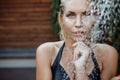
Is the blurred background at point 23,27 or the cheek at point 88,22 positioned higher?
the cheek at point 88,22

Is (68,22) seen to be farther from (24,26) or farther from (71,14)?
(24,26)

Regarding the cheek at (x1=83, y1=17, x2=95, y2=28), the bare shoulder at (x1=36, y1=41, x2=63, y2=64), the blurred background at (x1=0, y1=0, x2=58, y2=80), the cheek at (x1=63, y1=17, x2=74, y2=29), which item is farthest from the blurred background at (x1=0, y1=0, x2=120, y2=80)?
the cheek at (x1=83, y1=17, x2=95, y2=28)

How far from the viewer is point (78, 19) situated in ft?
6.04

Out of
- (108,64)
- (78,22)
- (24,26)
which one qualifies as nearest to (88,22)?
(78,22)

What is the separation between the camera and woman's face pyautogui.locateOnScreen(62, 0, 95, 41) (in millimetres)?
1824

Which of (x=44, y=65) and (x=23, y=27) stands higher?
(x=44, y=65)

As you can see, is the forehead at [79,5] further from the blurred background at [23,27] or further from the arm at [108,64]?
the blurred background at [23,27]

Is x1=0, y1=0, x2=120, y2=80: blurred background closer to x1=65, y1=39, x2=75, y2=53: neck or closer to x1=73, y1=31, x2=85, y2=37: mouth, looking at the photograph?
x1=65, y1=39, x2=75, y2=53: neck

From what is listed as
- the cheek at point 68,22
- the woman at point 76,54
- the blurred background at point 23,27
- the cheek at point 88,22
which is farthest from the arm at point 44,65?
the blurred background at point 23,27

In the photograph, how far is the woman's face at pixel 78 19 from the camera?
5.98 ft

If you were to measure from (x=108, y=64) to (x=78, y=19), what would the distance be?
38 centimetres

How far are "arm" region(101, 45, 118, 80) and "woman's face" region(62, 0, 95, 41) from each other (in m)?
0.27

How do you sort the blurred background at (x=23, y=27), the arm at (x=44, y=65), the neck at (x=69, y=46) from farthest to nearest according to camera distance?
the blurred background at (x=23, y=27)
the arm at (x=44, y=65)
the neck at (x=69, y=46)

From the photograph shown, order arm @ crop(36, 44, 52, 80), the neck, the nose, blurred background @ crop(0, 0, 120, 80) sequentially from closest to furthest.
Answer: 1. the nose
2. the neck
3. arm @ crop(36, 44, 52, 80)
4. blurred background @ crop(0, 0, 120, 80)
